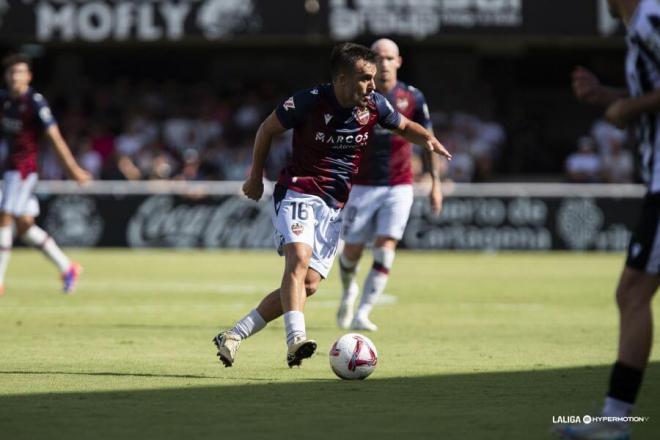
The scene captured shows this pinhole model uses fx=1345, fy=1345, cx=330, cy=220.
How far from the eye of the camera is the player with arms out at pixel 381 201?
41.3 ft

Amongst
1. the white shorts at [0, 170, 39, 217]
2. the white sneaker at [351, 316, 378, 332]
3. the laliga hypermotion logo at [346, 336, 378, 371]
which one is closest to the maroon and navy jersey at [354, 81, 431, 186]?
the white sneaker at [351, 316, 378, 332]

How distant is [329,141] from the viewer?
30.8 ft

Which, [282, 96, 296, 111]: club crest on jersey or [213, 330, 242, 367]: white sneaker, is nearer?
[282, 96, 296, 111]: club crest on jersey

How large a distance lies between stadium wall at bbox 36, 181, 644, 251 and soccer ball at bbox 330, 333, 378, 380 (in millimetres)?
17562

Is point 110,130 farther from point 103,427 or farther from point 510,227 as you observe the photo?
point 103,427

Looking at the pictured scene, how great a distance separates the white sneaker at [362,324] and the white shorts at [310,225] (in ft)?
9.50

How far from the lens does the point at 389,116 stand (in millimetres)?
9438

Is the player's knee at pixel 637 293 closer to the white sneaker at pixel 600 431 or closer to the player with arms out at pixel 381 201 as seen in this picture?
the white sneaker at pixel 600 431

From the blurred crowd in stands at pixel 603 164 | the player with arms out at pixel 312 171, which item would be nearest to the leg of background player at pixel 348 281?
the player with arms out at pixel 312 171

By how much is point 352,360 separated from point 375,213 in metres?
4.19

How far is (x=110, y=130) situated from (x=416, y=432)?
82.4ft

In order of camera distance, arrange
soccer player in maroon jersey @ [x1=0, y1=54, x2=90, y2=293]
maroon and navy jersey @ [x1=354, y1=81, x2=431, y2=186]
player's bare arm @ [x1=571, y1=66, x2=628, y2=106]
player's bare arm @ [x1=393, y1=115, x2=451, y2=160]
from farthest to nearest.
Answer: soccer player in maroon jersey @ [x1=0, y1=54, x2=90, y2=293], maroon and navy jersey @ [x1=354, y1=81, x2=431, y2=186], player's bare arm @ [x1=393, y1=115, x2=451, y2=160], player's bare arm @ [x1=571, y1=66, x2=628, y2=106]

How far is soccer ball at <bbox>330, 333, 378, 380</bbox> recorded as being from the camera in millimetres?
8922

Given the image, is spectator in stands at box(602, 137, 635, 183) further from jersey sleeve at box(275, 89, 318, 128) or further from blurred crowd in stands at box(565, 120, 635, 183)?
→ jersey sleeve at box(275, 89, 318, 128)
